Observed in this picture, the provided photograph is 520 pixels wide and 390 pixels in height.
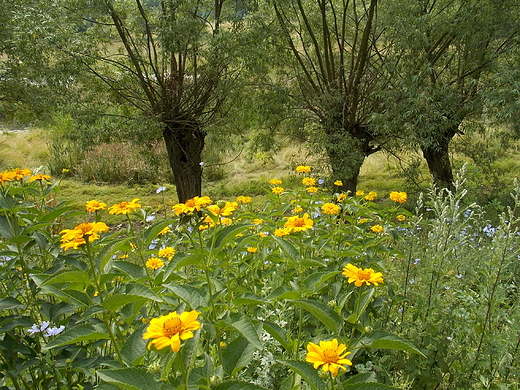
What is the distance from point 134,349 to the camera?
33.1 inches

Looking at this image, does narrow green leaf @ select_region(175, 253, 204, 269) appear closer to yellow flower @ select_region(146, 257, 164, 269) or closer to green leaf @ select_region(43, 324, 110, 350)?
green leaf @ select_region(43, 324, 110, 350)

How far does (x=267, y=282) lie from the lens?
1.74 meters

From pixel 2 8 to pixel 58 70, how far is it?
2.05m

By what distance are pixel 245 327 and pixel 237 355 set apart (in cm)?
7

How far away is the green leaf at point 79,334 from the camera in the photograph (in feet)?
2.76

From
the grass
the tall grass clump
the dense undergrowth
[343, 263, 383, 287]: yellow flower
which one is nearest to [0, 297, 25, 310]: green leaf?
the dense undergrowth

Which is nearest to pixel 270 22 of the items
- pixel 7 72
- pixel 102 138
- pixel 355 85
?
pixel 355 85

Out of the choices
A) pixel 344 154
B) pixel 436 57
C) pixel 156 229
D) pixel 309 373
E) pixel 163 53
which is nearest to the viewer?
pixel 309 373

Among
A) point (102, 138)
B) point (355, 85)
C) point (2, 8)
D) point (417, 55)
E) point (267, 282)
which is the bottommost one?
point (267, 282)

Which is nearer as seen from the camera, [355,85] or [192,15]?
[192,15]

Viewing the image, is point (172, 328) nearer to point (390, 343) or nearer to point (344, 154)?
point (390, 343)

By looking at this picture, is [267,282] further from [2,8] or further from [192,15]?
[2,8]

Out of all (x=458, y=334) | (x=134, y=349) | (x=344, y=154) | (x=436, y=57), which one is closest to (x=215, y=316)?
(x=134, y=349)

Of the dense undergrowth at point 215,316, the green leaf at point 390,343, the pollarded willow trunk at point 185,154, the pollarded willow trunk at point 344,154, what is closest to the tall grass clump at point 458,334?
the dense undergrowth at point 215,316
